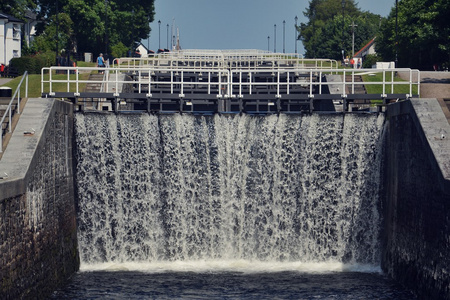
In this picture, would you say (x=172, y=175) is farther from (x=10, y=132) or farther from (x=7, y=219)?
(x=7, y=219)

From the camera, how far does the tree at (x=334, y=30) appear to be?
102500 millimetres

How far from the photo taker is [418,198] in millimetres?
24812

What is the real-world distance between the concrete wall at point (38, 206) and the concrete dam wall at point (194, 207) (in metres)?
0.03

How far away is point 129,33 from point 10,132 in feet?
239

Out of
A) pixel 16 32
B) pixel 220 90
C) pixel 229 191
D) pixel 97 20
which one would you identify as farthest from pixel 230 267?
pixel 97 20

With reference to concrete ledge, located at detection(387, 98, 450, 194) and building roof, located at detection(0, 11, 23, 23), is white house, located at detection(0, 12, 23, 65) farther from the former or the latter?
concrete ledge, located at detection(387, 98, 450, 194)

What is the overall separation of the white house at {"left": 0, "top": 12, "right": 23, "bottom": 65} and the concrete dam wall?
47538 millimetres

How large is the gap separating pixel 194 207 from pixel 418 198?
856cm

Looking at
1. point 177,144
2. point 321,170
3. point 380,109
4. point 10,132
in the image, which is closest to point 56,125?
point 10,132

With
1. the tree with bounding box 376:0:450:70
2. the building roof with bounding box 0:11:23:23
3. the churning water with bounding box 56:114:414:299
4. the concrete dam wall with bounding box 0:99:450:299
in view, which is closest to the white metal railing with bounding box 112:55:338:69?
the tree with bounding box 376:0:450:70

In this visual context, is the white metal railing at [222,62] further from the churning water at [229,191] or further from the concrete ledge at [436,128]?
the concrete ledge at [436,128]

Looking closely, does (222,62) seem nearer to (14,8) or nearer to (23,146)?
(23,146)

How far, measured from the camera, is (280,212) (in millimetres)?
30094

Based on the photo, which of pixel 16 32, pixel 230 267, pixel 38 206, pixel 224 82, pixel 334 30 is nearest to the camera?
pixel 38 206
